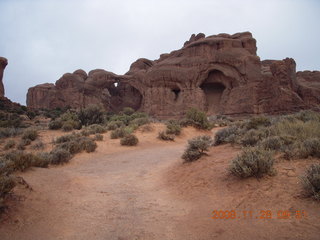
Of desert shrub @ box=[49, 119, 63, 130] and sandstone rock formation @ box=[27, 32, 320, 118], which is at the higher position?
sandstone rock formation @ box=[27, 32, 320, 118]

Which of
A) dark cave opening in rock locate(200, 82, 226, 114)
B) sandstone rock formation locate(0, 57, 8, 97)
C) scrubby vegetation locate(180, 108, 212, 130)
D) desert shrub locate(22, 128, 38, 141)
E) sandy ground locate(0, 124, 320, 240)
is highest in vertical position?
sandstone rock formation locate(0, 57, 8, 97)

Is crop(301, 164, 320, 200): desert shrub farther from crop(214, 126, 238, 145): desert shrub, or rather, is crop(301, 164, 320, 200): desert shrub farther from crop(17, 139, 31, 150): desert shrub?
crop(17, 139, 31, 150): desert shrub

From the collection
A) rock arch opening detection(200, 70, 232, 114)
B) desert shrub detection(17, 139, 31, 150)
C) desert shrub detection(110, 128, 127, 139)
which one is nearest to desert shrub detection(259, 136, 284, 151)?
desert shrub detection(110, 128, 127, 139)

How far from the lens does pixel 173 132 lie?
1367cm

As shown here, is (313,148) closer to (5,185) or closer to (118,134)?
(5,185)

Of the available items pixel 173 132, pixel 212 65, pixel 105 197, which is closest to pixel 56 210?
pixel 105 197

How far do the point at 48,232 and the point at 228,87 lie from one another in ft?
104

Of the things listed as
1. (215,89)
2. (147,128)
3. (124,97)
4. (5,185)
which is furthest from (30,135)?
(124,97)

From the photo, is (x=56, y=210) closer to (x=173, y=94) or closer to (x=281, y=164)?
(x=281, y=164)

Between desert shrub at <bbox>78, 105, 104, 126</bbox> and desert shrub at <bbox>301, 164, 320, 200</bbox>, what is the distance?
19117mm

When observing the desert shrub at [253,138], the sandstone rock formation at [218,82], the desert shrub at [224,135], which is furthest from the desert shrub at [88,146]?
the sandstone rock formation at [218,82]

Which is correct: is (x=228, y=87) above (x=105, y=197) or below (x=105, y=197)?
above
